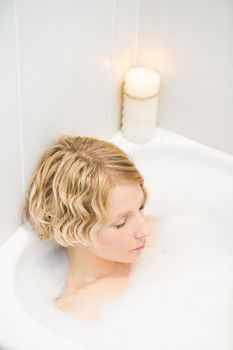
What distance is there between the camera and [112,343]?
1392mm

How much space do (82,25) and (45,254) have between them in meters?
0.52

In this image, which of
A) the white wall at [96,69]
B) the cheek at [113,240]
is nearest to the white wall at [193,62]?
the white wall at [96,69]

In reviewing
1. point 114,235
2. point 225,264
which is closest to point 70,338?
point 114,235

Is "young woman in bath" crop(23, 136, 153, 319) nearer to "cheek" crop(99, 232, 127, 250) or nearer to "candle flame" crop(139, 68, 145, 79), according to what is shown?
Answer: "cheek" crop(99, 232, 127, 250)

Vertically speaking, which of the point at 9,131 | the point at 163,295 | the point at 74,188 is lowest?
the point at 163,295

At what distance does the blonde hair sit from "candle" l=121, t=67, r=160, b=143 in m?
0.31

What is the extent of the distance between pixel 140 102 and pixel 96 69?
0.18 m

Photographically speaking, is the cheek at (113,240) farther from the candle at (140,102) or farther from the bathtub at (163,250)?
the candle at (140,102)

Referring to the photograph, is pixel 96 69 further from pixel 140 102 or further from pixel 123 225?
pixel 123 225

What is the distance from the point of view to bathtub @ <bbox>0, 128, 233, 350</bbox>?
1301mm

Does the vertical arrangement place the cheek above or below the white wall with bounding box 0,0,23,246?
below

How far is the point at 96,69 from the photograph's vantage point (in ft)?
5.20

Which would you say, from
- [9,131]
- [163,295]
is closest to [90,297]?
[163,295]

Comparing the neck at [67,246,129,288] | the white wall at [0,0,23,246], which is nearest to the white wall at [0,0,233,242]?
the white wall at [0,0,23,246]
